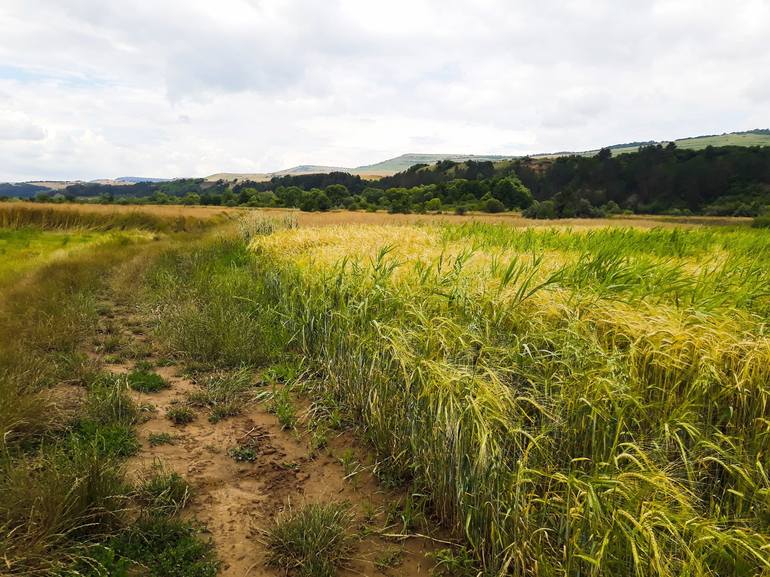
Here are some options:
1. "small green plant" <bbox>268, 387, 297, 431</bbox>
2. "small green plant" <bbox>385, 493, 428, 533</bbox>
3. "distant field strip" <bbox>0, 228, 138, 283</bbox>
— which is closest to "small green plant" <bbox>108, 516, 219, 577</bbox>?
"small green plant" <bbox>385, 493, 428, 533</bbox>

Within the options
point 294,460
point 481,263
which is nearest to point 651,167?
point 481,263

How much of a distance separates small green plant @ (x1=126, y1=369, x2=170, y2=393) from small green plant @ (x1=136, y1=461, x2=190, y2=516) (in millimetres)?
1717

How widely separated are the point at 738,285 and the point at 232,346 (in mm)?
5469

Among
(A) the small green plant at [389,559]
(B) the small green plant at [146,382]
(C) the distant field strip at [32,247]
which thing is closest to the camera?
(A) the small green plant at [389,559]

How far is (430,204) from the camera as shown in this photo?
131 feet

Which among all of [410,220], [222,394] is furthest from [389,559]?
[410,220]

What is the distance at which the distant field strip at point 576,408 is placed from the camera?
6.41ft

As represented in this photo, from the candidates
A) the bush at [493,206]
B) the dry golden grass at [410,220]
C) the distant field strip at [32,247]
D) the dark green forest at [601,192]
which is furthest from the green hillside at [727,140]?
the distant field strip at [32,247]

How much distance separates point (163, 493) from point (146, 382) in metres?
2.19

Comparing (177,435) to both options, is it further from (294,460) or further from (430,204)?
(430,204)

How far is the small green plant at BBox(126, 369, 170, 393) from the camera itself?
455 centimetres

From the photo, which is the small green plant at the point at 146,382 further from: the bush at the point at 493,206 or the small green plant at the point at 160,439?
the bush at the point at 493,206

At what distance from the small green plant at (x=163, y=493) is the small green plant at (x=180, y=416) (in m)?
0.97

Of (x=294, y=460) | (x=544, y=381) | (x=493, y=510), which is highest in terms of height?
(x=544, y=381)
